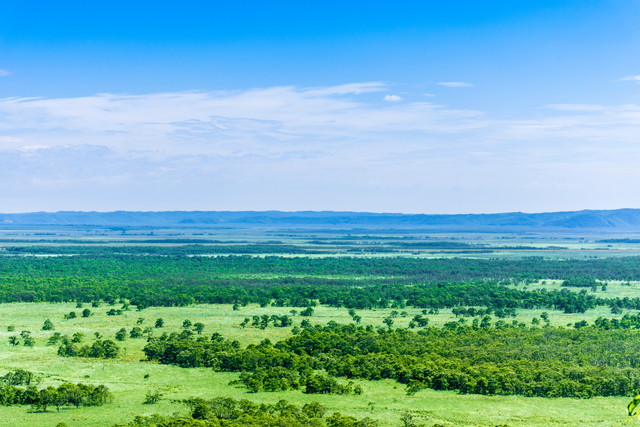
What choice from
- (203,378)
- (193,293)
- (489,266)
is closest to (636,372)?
(203,378)

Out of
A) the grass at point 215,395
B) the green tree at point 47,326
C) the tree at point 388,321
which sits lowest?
the grass at point 215,395

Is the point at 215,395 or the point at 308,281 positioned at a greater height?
the point at 308,281

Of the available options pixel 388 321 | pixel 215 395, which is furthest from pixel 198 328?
pixel 215 395

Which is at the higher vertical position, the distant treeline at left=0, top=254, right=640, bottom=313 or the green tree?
the distant treeline at left=0, top=254, right=640, bottom=313

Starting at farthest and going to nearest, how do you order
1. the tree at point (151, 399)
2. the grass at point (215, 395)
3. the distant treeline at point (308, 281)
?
the distant treeline at point (308, 281)
the tree at point (151, 399)
the grass at point (215, 395)

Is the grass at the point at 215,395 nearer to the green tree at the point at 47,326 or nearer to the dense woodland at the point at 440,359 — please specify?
the dense woodland at the point at 440,359

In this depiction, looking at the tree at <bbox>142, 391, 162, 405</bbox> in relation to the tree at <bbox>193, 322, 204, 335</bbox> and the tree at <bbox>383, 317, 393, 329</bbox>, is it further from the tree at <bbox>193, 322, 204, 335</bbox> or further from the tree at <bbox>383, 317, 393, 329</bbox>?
the tree at <bbox>383, 317, 393, 329</bbox>

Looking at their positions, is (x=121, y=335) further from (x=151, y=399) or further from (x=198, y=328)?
(x=151, y=399)

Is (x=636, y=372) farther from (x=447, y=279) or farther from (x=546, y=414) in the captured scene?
(x=447, y=279)

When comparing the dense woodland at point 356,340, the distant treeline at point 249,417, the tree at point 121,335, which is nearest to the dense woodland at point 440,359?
the dense woodland at point 356,340

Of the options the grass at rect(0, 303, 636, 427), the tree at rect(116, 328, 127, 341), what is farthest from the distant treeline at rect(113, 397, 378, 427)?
the tree at rect(116, 328, 127, 341)

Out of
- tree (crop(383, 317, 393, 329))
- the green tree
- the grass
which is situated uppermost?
tree (crop(383, 317, 393, 329))

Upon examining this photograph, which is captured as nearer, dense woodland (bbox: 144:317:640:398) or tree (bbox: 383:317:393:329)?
dense woodland (bbox: 144:317:640:398)
